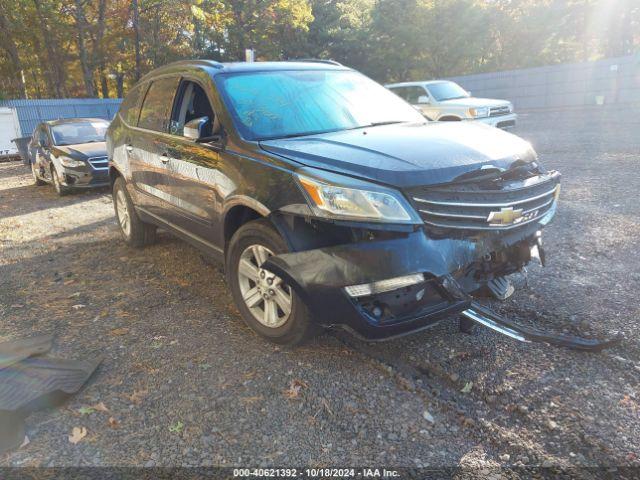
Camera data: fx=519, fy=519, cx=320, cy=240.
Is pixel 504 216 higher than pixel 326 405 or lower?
higher

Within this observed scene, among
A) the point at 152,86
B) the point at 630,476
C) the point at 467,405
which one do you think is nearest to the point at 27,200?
the point at 152,86

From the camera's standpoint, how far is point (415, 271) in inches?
109

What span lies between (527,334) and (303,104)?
235cm

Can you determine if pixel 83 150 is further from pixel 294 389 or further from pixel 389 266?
pixel 389 266

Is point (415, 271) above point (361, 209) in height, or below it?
below

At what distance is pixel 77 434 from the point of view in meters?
2.71

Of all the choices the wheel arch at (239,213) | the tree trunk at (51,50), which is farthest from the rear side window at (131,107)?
the tree trunk at (51,50)

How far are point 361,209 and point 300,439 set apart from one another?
123 centimetres

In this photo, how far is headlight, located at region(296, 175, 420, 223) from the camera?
9.25 feet

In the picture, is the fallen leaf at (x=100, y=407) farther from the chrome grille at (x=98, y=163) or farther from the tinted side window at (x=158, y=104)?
the chrome grille at (x=98, y=163)

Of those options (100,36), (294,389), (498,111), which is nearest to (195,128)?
(294,389)

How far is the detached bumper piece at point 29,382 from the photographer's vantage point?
9.03 feet

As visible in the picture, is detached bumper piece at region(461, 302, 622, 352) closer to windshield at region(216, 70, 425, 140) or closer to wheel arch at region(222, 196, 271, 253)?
wheel arch at region(222, 196, 271, 253)

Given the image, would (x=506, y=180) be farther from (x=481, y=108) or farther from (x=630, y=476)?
(x=481, y=108)
